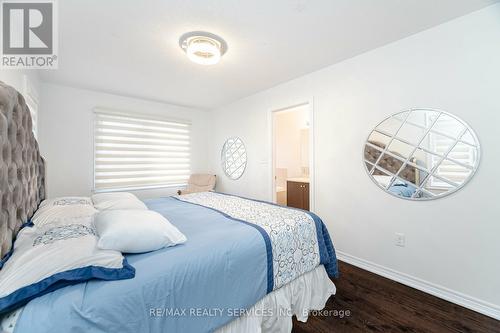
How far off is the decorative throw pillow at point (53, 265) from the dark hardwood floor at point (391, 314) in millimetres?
1383

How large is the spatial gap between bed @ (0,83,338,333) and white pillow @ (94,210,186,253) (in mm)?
55

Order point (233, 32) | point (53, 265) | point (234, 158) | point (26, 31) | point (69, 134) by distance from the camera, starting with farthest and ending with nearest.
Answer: point (234, 158)
point (69, 134)
point (233, 32)
point (26, 31)
point (53, 265)

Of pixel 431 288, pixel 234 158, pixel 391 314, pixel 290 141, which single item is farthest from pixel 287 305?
pixel 290 141

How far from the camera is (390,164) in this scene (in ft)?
7.34

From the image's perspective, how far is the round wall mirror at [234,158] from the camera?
13.4ft

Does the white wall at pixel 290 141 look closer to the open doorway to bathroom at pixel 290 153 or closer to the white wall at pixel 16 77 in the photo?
the open doorway to bathroom at pixel 290 153

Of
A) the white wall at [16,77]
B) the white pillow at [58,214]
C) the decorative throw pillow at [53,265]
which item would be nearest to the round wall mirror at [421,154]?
the decorative throw pillow at [53,265]

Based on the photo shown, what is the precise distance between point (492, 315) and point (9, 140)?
364 cm

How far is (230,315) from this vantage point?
125cm

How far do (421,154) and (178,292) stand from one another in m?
2.39

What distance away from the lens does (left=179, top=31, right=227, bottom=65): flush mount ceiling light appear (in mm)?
2035

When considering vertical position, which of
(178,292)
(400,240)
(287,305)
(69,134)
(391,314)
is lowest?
(391,314)

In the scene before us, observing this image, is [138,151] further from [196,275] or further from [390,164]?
[390,164]

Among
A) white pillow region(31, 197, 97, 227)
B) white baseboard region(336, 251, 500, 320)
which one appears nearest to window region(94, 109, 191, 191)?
white pillow region(31, 197, 97, 227)
